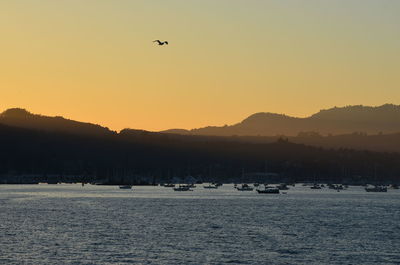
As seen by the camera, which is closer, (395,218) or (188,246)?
(188,246)

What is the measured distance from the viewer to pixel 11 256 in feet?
321

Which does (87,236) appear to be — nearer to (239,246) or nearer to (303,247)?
(239,246)

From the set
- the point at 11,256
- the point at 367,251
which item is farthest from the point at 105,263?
the point at 367,251

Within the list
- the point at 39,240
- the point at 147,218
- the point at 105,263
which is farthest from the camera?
the point at 147,218

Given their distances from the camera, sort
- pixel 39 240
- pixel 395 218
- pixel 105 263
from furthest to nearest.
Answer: pixel 395 218 < pixel 39 240 < pixel 105 263

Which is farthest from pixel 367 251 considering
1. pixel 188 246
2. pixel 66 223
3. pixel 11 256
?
pixel 66 223

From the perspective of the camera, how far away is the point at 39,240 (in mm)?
118938

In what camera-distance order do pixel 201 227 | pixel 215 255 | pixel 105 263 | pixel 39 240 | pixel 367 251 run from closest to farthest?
pixel 105 263 < pixel 215 255 < pixel 367 251 < pixel 39 240 < pixel 201 227

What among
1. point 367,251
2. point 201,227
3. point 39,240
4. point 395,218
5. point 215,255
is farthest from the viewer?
point 395,218

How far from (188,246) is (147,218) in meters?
64.9

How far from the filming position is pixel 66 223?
15538 cm

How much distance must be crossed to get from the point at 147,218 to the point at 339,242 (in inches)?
2483

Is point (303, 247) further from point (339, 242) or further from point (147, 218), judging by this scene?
point (147, 218)

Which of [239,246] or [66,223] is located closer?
[239,246]
